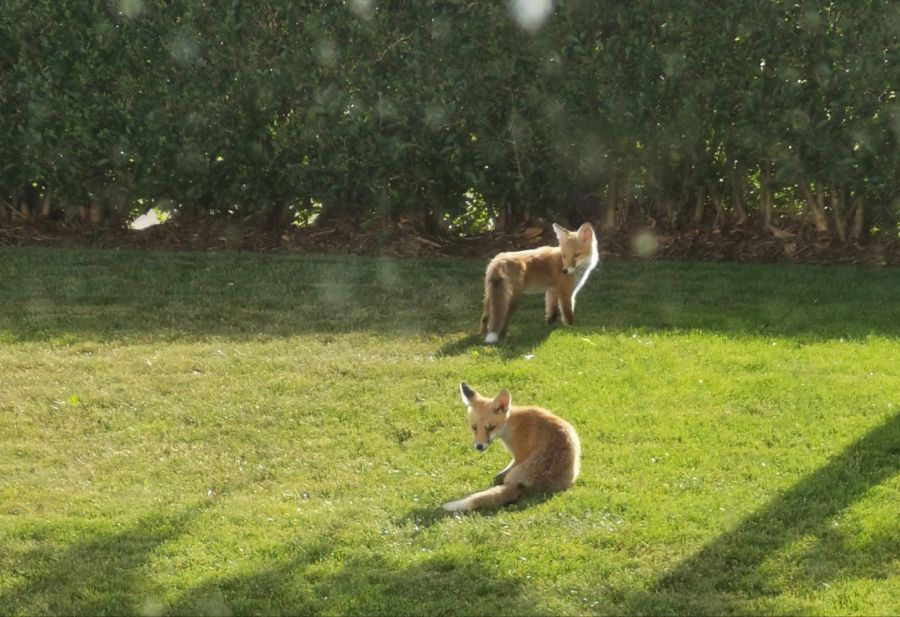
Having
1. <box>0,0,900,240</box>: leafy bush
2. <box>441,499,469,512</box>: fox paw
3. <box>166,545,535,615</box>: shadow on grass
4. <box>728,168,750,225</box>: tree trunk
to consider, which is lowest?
<box>166,545,535,615</box>: shadow on grass

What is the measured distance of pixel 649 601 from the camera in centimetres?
558

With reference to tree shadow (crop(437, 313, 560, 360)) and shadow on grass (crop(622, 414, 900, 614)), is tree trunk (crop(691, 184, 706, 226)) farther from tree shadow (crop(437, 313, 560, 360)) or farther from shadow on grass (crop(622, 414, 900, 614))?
shadow on grass (crop(622, 414, 900, 614))

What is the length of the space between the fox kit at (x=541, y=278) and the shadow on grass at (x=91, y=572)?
3.75 metres

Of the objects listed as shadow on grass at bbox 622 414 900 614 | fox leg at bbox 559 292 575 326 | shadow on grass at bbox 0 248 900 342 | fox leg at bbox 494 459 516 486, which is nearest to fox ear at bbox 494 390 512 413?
fox leg at bbox 494 459 516 486

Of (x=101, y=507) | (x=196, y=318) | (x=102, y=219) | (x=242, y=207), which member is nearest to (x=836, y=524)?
(x=101, y=507)

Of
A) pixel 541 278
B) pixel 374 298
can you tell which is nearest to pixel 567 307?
pixel 541 278

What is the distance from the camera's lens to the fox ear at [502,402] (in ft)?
23.0

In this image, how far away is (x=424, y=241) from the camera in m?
13.5

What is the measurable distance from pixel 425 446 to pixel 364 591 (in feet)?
6.56

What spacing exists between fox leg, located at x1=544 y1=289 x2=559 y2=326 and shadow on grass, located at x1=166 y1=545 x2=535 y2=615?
461cm

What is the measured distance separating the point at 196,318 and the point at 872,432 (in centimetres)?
574

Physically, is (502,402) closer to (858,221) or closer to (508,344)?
(508,344)

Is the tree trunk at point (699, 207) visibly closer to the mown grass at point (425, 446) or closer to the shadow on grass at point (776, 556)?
the mown grass at point (425, 446)

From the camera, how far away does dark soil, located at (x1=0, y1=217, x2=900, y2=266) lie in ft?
41.9
